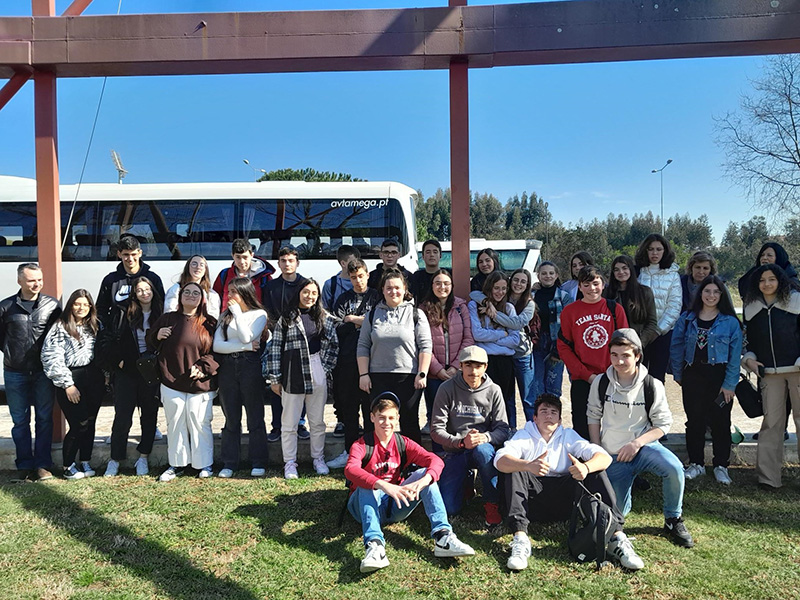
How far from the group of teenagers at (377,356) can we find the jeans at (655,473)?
0.53 feet

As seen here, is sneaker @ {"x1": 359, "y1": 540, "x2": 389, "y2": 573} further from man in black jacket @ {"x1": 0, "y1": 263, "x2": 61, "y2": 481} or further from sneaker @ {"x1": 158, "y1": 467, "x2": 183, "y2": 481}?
man in black jacket @ {"x1": 0, "y1": 263, "x2": 61, "y2": 481}

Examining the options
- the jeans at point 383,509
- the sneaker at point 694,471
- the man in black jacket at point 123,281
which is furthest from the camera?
the man in black jacket at point 123,281

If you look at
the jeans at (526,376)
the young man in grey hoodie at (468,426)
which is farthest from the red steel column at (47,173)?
the jeans at (526,376)

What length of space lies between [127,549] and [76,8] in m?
4.34

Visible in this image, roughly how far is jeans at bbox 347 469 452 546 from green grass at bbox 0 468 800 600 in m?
0.16

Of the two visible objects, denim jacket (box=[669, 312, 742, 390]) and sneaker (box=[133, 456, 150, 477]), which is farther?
sneaker (box=[133, 456, 150, 477])

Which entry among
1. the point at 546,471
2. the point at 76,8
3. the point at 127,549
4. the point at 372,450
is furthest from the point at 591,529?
the point at 76,8

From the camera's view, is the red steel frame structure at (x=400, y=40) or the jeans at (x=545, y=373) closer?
the red steel frame structure at (x=400, y=40)

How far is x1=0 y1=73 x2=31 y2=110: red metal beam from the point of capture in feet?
16.1

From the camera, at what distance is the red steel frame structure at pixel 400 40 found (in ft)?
14.5

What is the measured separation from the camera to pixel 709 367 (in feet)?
14.9

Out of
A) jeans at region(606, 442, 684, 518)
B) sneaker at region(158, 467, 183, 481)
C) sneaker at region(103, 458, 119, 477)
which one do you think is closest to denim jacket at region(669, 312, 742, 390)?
jeans at region(606, 442, 684, 518)

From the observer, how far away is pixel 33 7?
4.91 m

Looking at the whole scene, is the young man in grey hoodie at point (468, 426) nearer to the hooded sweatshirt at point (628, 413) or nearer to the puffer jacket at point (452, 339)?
the puffer jacket at point (452, 339)
